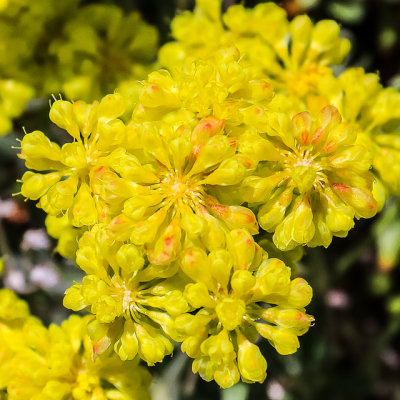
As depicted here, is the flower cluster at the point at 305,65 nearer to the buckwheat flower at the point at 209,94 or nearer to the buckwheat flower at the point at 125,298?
the buckwheat flower at the point at 209,94

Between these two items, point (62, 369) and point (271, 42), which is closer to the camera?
point (62, 369)

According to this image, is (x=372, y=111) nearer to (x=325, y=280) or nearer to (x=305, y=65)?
(x=305, y=65)

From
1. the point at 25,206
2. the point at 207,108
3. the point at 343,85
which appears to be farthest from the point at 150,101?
the point at 25,206

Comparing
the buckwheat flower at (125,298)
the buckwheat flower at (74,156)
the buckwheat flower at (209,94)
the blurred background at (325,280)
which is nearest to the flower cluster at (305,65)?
the buckwheat flower at (209,94)

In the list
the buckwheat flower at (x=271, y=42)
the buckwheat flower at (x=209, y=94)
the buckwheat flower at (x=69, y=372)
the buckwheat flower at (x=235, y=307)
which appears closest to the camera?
the buckwheat flower at (x=235, y=307)

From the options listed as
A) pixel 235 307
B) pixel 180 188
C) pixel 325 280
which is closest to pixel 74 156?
pixel 180 188

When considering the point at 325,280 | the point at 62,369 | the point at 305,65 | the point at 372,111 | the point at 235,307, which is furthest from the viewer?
the point at 325,280
